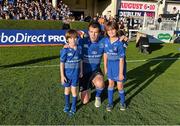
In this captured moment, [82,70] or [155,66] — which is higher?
[82,70]

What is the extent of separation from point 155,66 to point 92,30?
5806 mm

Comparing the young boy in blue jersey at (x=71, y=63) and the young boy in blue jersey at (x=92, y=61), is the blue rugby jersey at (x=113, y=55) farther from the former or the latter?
the young boy in blue jersey at (x=71, y=63)

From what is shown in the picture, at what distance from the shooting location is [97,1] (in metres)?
38.2

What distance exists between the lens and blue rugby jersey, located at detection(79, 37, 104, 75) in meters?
5.56

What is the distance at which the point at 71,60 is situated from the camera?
205 inches

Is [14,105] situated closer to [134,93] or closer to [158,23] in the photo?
[134,93]

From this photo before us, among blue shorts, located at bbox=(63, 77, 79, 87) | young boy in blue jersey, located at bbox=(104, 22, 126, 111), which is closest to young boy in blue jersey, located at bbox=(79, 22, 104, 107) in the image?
young boy in blue jersey, located at bbox=(104, 22, 126, 111)

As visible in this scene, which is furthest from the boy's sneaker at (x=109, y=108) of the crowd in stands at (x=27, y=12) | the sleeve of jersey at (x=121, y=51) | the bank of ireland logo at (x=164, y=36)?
the crowd in stands at (x=27, y=12)

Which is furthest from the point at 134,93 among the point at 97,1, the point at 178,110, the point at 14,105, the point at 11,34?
the point at 97,1

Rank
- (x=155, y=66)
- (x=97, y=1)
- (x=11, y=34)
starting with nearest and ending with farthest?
(x=155, y=66)
(x=11, y=34)
(x=97, y=1)

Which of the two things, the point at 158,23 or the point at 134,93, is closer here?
the point at 134,93

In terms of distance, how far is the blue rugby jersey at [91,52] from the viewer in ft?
18.2

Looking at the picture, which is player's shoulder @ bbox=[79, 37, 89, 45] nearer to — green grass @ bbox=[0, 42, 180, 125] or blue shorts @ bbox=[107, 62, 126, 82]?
blue shorts @ bbox=[107, 62, 126, 82]

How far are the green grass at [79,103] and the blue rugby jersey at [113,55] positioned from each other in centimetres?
81
